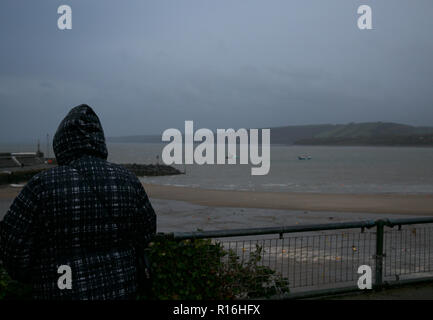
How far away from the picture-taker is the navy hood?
248cm

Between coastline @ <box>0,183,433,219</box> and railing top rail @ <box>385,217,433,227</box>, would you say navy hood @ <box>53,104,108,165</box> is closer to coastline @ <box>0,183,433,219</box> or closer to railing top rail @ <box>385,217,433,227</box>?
railing top rail @ <box>385,217,433,227</box>

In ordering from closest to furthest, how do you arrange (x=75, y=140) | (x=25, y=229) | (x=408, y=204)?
(x=25, y=229)
(x=75, y=140)
(x=408, y=204)

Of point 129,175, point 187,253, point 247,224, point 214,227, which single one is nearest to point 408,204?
point 247,224

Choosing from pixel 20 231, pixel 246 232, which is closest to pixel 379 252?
→ pixel 246 232

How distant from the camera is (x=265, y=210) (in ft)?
79.6

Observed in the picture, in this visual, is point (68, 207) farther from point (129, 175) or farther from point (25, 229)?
point (129, 175)

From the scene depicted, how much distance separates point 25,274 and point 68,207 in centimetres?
49

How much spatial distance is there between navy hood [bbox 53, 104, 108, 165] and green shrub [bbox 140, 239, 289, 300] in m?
1.99

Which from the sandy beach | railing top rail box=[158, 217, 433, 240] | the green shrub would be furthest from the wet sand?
the green shrub

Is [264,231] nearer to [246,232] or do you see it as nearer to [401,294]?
[246,232]

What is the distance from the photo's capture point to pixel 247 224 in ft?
61.9
